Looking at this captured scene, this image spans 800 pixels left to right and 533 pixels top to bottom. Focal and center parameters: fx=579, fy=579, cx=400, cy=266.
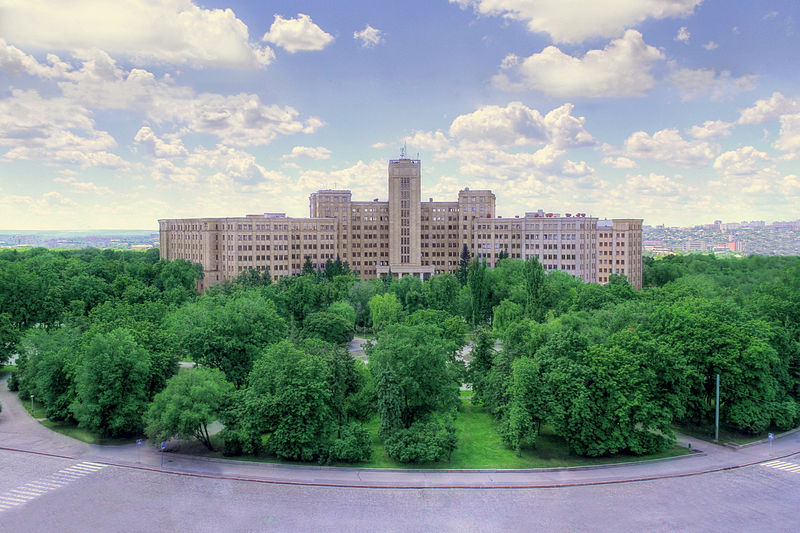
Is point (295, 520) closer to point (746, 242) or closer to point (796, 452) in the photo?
point (796, 452)

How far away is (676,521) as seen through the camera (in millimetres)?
35469

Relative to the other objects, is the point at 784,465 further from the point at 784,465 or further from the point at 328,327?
the point at 328,327

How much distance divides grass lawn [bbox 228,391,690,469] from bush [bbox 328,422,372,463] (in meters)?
0.80

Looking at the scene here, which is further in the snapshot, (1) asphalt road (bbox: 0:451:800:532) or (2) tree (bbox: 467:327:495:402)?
(2) tree (bbox: 467:327:495:402)

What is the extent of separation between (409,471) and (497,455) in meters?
7.87

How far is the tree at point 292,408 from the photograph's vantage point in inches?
1700

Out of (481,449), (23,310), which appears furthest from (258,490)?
(23,310)

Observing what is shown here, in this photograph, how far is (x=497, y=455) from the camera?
46375mm

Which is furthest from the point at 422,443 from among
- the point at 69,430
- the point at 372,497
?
the point at 69,430

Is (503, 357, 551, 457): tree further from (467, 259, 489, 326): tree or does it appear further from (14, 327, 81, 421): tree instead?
(467, 259, 489, 326): tree

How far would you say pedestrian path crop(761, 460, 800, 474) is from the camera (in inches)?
1713

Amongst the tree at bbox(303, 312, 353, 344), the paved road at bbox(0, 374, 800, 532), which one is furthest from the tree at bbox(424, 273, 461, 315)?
the paved road at bbox(0, 374, 800, 532)

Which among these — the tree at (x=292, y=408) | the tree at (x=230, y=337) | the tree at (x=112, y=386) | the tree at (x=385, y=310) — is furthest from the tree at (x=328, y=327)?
the tree at (x=292, y=408)

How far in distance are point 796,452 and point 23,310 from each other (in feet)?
304
